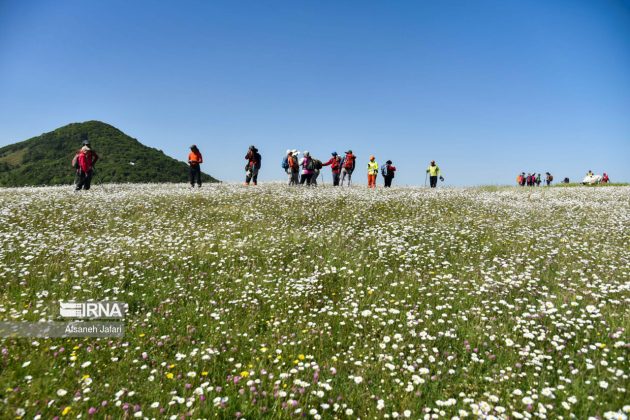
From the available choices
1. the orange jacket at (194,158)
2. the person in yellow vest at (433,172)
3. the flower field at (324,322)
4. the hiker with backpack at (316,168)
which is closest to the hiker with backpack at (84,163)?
the orange jacket at (194,158)

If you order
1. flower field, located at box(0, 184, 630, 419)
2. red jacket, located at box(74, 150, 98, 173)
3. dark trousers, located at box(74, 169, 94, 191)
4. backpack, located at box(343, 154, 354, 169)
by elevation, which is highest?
backpack, located at box(343, 154, 354, 169)

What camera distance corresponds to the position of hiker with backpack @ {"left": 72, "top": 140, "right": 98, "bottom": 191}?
19234 mm

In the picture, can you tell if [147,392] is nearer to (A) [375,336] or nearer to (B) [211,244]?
(A) [375,336]

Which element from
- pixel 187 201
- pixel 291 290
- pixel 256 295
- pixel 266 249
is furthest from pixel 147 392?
pixel 187 201

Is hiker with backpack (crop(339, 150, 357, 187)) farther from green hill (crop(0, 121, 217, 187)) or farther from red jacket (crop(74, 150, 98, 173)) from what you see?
green hill (crop(0, 121, 217, 187))

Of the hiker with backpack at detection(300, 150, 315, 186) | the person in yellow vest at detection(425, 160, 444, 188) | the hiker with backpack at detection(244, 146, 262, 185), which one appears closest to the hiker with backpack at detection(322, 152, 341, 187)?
the hiker with backpack at detection(300, 150, 315, 186)

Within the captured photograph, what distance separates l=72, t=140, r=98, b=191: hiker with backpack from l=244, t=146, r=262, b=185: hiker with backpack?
9.55 metres

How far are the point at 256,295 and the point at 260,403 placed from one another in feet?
9.81

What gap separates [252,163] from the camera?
25.7 metres

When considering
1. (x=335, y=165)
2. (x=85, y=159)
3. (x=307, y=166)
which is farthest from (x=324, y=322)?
(x=335, y=165)

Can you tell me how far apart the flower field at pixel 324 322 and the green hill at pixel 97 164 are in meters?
101

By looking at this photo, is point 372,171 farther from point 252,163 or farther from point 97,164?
point 97,164

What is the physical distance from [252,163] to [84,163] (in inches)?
412

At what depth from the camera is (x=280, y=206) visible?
1538 cm
